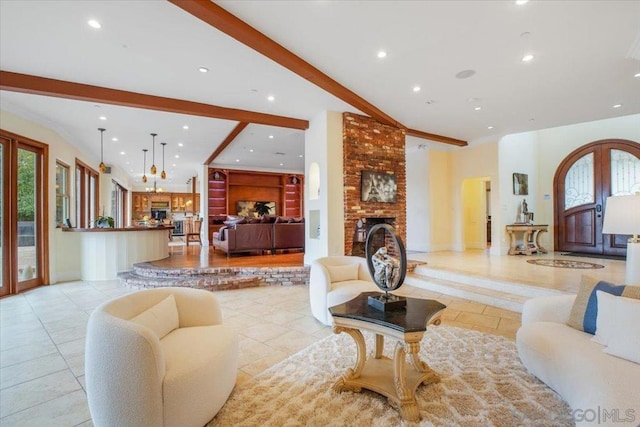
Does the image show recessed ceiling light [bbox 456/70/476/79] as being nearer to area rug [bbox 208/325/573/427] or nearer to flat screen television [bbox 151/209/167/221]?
area rug [bbox 208/325/573/427]

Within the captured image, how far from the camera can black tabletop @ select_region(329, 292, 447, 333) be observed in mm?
1884

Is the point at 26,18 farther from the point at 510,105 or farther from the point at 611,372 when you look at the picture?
the point at 510,105

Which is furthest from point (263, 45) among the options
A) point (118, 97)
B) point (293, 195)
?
point (293, 195)

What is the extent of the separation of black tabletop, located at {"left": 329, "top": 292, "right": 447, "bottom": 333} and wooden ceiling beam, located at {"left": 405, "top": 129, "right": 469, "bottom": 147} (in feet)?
17.5

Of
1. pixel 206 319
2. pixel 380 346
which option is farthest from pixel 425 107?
pixel 206 319

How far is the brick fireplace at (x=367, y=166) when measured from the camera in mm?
5773

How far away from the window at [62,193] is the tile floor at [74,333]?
1739 millimetres

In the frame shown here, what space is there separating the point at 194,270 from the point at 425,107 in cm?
514

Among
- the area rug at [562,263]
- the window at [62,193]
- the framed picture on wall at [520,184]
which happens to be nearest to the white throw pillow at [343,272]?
the area rug at [562,263]

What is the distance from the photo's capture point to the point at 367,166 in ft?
19.9

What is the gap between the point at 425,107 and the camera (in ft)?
18.1

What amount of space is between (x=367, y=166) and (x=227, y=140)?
3781 millimetres

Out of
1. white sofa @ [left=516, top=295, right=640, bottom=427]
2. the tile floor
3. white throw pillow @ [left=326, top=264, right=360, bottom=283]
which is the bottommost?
the tile floor

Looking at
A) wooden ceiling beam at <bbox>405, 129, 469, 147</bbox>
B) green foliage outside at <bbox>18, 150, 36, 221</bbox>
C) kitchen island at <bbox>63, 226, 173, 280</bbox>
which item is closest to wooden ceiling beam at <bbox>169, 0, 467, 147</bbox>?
wooden ceiling beam at <bbox>405, 129, 469, 147</bbox>
